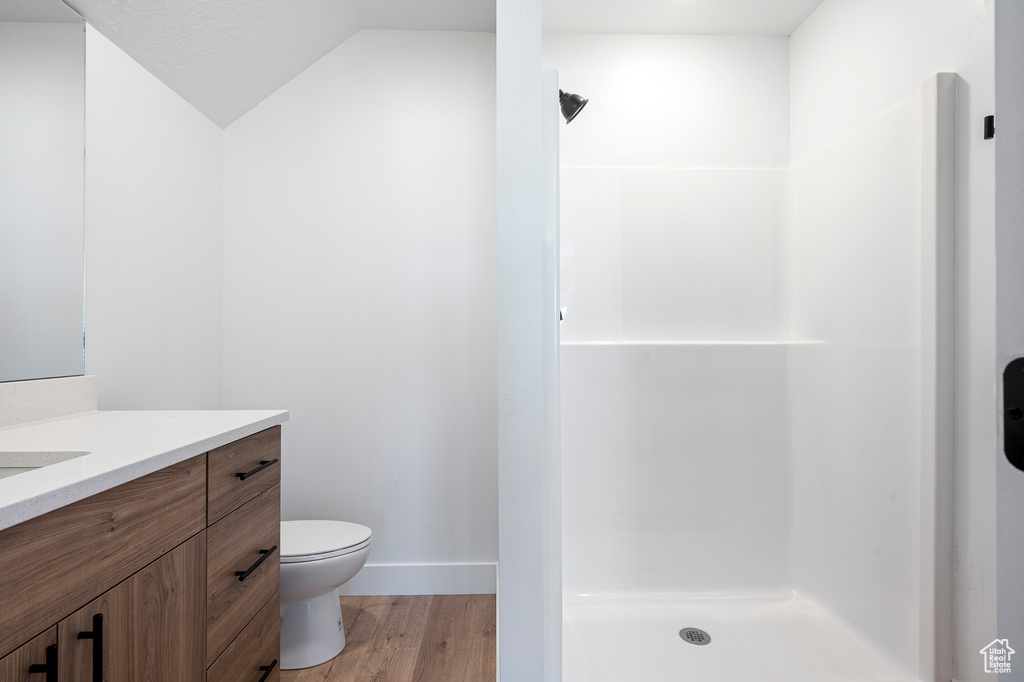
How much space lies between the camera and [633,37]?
2207 millimetres

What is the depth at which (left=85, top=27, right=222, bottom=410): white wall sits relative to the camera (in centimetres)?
172

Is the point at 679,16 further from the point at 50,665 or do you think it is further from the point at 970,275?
the point at 50,665

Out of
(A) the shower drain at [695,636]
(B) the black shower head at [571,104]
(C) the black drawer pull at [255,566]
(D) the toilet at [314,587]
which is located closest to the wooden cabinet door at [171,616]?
(C) the black drawer pull at [255,566]

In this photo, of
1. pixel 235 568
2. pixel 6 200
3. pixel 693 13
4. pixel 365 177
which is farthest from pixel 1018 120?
pixel 365 177

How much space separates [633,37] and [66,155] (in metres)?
1.84

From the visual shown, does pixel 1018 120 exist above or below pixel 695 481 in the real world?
above

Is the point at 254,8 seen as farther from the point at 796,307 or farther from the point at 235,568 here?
the point at 796,307

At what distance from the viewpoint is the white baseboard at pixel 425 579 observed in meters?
2.43

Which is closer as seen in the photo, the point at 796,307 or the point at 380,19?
the point at 796,307

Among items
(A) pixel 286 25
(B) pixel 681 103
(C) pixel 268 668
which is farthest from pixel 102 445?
(B) pixel 681 103

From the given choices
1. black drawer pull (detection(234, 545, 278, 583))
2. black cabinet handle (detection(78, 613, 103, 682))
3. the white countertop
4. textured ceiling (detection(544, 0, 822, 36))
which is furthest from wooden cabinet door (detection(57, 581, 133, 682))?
textured ceiling (detection(544, 0, 822, 36))

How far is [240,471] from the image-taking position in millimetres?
1372

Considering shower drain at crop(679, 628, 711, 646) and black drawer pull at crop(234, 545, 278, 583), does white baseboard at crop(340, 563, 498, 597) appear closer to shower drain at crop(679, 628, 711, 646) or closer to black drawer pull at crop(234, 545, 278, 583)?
shower drain at crop(679, 628, 711, 646)

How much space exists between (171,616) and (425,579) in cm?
147
